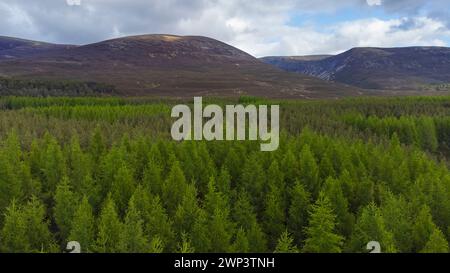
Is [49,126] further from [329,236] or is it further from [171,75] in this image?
[171,75]

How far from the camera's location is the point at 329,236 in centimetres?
1981

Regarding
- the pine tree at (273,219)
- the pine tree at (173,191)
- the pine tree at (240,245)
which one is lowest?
the pine tree at (273,219)

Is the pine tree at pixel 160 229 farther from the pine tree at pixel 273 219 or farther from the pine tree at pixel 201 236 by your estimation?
the pine tree at pixel 273 219

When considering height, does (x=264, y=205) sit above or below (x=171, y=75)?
below

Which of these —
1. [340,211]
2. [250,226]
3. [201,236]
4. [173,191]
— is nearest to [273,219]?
[250,226]

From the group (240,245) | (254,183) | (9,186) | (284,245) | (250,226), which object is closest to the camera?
(284,245)

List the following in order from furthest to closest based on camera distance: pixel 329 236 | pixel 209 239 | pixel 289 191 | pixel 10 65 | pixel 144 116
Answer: pixel 10 65 < pixel 144 116 < pixel 289 191 < pixel 209 239 < pixel 329 236

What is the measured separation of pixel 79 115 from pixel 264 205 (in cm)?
6369

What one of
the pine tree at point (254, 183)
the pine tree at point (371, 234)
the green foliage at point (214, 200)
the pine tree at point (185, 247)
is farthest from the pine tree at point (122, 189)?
the pine tree at point (371, 234)

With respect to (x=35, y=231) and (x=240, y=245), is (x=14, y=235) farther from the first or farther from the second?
(x=240, y=245)

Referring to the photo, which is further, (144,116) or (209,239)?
(144,116)
